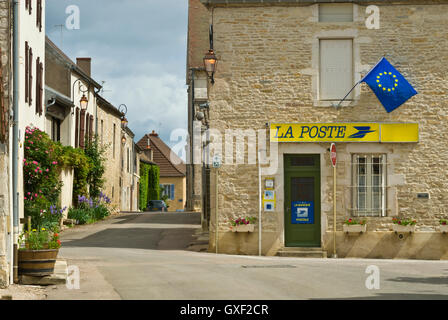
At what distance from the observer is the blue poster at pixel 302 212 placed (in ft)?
55.9

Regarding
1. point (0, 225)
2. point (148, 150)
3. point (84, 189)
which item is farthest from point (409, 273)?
point (148, 150)

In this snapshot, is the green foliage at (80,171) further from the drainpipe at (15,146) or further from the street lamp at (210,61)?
the drainpipe at (15,146)

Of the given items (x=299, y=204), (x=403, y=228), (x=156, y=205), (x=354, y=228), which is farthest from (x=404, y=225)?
(x=156, y=205)

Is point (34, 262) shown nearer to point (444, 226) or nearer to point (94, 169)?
point (444, 226)

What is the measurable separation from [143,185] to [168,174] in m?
10.7

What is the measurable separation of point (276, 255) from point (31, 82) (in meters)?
9.93

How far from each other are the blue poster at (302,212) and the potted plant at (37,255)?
7.56 metres

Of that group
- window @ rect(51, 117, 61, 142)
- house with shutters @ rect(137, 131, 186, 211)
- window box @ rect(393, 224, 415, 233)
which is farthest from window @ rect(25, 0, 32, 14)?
house with shutters @ rect(137, 131, 186, 211)

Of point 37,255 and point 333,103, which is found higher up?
point 333,103

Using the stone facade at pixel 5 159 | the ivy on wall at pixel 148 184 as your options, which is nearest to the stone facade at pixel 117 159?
the ivy on wall at pixel 148 184

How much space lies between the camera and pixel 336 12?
17.2 meters

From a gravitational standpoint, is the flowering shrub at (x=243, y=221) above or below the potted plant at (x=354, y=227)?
above

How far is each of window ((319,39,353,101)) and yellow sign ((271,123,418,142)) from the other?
0.88m

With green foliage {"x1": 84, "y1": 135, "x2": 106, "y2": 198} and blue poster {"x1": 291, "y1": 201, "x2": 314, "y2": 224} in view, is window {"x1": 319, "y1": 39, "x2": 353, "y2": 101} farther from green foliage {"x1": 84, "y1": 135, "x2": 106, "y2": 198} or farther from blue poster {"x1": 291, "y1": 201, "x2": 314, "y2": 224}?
green foliage {"x1": 84, "y1": 135, "x2": 106, "y2": 198}
